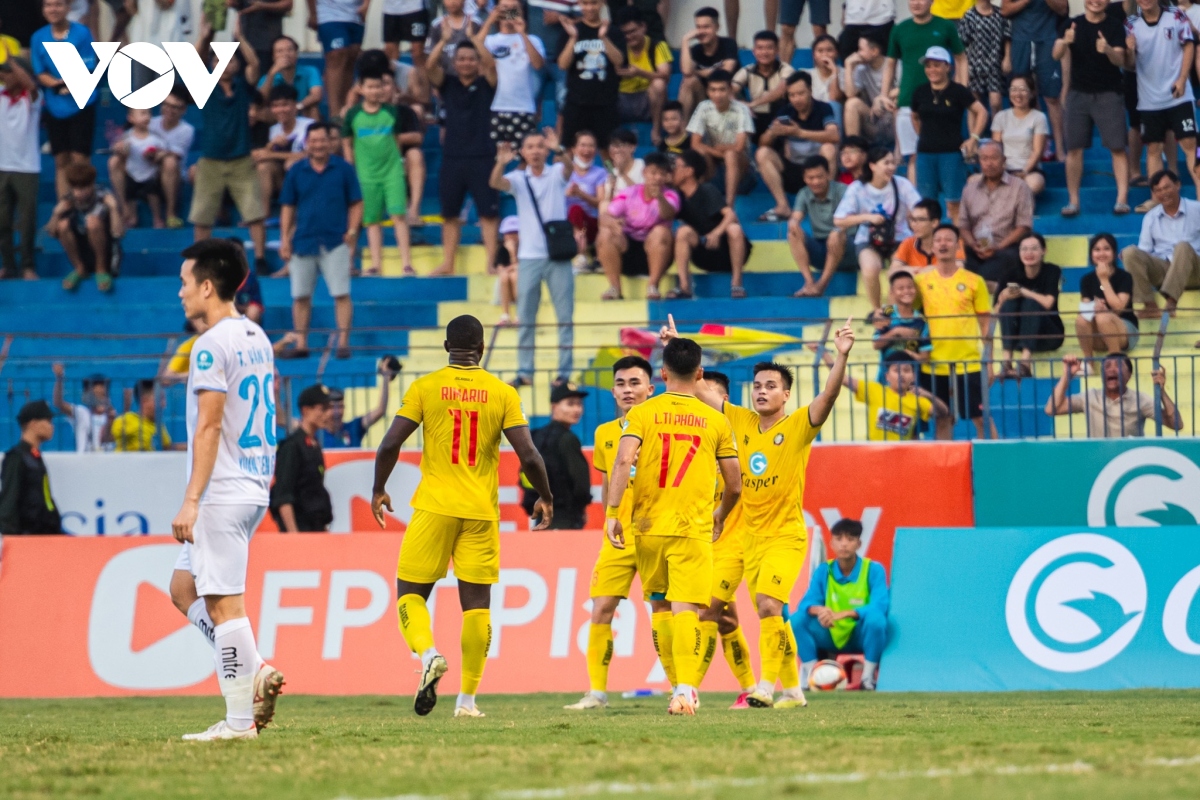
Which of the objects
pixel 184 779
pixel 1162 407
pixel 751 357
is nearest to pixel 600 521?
pixel 751 357

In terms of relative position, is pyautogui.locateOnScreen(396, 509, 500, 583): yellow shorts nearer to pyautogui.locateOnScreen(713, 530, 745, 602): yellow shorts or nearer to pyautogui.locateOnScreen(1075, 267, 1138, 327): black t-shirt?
pyautogui.locateOnScreen(713, 530, 745, 602): yellow shorts

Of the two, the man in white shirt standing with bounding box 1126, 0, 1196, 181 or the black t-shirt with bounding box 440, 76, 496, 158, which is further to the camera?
the black t-shirt with bounding box 440, 76, 496, 158

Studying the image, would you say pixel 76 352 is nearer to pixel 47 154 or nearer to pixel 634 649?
pixel 47 154

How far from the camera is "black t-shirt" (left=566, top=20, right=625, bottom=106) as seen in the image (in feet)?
68.7

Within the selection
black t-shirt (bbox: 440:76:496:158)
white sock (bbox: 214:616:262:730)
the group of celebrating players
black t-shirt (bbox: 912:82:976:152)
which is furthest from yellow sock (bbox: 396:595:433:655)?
black t-shirt (bbox: 912:82:976:152)

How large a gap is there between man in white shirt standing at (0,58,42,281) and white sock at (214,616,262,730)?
49.1 ft

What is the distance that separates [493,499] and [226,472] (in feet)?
8.65

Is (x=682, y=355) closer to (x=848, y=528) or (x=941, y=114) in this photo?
(x=848, y=528)

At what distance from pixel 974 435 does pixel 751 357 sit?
2.32 m

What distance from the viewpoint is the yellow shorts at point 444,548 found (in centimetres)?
985

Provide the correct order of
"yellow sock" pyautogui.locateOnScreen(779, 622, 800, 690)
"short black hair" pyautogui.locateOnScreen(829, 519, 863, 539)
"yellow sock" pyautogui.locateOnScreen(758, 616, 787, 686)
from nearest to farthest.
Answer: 1. "yellow sock" pyautogui.locateOnScreen(758, 616, 787, 686)
2. "yellow sock" pyautogui.locateOnScreen(779, 622, 800, 690)
3. "short black hair" pyautogui.locateOnScreen(829, 519, 863, 539)

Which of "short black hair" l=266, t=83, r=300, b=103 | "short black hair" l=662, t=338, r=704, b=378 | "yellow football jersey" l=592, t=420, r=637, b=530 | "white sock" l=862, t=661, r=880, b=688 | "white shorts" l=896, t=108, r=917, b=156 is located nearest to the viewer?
"short black hair" l=662, t=338, r=704, b=378

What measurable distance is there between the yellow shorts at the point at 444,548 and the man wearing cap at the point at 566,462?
16.0 ft

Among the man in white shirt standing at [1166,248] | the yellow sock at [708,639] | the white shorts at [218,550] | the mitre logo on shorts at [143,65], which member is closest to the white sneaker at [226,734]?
the white shorts at [218,550]
